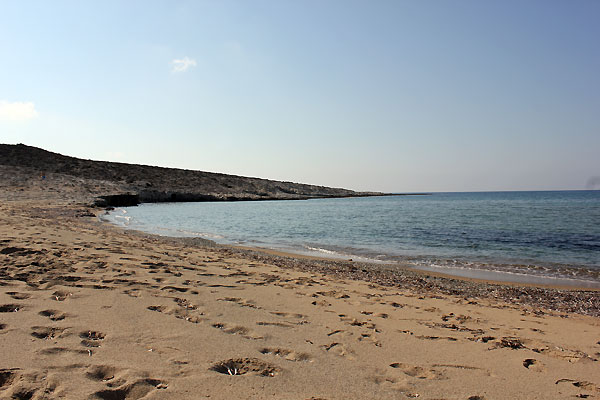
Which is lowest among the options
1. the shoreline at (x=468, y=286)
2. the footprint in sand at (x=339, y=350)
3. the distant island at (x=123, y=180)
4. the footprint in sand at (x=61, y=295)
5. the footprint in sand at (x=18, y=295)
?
the shoreline at (x=468, y=286)

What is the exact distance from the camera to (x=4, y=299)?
4355 millimetres

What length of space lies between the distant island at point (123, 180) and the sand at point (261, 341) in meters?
36.6

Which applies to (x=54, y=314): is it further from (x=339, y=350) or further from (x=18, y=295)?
(x=339, y=350)

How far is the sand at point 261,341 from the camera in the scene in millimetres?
2791

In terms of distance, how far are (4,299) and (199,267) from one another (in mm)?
4037

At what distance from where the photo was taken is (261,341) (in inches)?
148

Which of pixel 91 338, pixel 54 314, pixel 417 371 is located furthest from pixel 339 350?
pixel 54 314

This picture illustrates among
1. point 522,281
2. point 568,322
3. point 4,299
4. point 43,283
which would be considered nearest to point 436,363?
point 568,322

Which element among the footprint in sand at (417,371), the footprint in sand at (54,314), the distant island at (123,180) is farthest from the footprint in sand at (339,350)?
the distant island at (123,180)

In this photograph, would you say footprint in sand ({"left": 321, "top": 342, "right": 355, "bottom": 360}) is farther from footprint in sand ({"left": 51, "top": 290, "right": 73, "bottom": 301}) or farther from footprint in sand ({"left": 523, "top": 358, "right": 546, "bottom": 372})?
footprint in sand ({"left": 51, "top": 290, "right": 73, "bottom": 301})

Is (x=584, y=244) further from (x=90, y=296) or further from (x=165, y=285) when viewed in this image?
(x=90, y=296)

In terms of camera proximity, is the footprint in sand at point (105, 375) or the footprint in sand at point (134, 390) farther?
the footprint in sand at point (105, 375)

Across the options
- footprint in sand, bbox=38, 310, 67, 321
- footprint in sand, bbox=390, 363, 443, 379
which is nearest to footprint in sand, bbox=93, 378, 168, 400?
footprint in sand, bbox=38, 310, 67, 321

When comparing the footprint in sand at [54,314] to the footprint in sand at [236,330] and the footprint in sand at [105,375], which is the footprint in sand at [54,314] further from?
the footprint in sand at [236,330]
